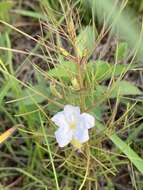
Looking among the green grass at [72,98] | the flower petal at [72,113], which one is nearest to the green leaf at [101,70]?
the green grass at [72,98]

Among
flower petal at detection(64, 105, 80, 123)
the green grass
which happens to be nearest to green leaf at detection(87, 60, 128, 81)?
the green grass

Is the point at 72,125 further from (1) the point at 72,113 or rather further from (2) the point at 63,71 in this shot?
(2) the point at 63,71

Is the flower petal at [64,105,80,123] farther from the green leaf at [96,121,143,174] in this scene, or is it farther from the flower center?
the green leaf at [96,121,143,174]

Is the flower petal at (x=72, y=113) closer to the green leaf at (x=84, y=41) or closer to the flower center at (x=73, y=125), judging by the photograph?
the flower center at (x=73, y=125)

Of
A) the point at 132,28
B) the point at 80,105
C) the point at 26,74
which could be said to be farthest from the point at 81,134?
the point at 26,74

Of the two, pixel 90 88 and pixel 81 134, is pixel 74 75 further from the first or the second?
pixel 81 134

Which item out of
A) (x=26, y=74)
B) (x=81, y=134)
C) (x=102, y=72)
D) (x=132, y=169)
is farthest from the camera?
(x=26, y=74)

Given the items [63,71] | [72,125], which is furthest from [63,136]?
[63,71]
